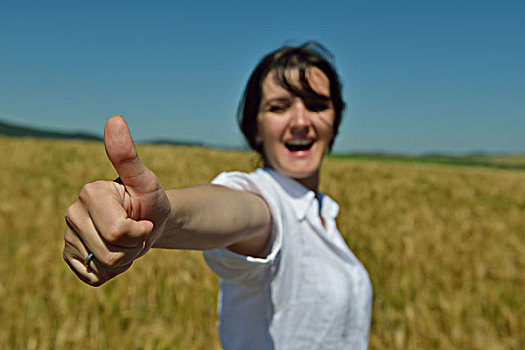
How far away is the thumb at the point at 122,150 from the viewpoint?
51 centimetres

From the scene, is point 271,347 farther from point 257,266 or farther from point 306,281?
point 257,266

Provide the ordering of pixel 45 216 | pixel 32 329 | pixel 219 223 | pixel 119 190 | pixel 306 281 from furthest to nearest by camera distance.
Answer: pixel 45 216
pixel 32 329
pixel 306 281
pixel 219 223
pixel 119 190

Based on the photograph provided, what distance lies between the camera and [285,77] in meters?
1.43

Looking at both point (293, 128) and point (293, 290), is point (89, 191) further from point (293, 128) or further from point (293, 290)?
point (293, 128)

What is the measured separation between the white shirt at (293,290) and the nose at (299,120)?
0.18 m

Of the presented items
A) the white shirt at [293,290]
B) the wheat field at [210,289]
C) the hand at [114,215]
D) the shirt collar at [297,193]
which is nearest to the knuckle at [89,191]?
the hand at [114,215]

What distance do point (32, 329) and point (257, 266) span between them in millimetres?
1622

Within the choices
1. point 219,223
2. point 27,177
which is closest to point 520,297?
point 219,223

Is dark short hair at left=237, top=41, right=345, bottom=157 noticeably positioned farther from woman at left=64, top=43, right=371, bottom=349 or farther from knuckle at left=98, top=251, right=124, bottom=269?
knuckle at left=98, top=251, right=124, bottom=269

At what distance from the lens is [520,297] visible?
2816 millimetres

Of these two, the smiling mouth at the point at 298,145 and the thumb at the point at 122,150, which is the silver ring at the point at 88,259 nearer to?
the thumb at the point at 122,150

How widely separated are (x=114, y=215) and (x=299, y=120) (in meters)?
0.95

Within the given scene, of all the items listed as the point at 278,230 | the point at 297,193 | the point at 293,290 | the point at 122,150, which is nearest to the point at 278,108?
the point at 297,193

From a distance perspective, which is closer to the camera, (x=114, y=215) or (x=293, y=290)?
(x=114, y=215)
